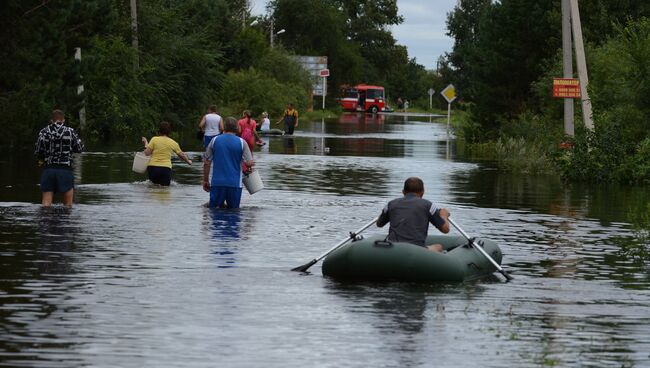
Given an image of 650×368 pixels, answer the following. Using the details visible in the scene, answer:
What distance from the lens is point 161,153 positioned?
2889cm

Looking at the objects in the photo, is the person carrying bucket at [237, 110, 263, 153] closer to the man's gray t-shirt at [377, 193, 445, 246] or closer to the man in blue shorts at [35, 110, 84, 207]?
the man in blue shorts at [35, 110, 84, 207]

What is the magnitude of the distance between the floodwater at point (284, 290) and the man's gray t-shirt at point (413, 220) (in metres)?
0.76

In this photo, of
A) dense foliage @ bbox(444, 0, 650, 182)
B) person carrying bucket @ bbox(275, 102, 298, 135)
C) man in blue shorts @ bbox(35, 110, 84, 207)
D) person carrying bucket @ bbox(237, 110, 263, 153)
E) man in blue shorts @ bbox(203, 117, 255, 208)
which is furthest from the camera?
person carrying bucket @ bbox(275, 102, 298, 135)

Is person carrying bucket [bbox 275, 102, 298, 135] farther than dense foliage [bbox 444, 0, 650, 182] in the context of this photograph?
Yes

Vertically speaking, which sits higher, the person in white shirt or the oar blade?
the person in white shirt

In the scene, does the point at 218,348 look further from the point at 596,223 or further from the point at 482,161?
the point at 482,161

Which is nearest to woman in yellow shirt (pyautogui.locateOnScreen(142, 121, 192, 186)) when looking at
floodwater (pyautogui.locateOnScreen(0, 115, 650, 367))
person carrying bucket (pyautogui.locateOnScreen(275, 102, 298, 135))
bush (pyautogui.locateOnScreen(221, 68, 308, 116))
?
floodwater (pyautogui.locateOnScreen(0, 115, 650, 367))

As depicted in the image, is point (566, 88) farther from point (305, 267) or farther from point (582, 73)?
point (305, 267)

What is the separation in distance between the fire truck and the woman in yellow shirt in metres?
119

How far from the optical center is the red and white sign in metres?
37.2

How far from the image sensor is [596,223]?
23984 millimetres

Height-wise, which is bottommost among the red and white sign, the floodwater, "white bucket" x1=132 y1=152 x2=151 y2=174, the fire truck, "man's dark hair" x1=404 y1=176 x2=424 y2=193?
the floodwater

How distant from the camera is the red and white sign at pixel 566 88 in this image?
37.2 metres

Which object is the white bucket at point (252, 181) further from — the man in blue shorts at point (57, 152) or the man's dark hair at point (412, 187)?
the man's dark hair at point (412, 187)
